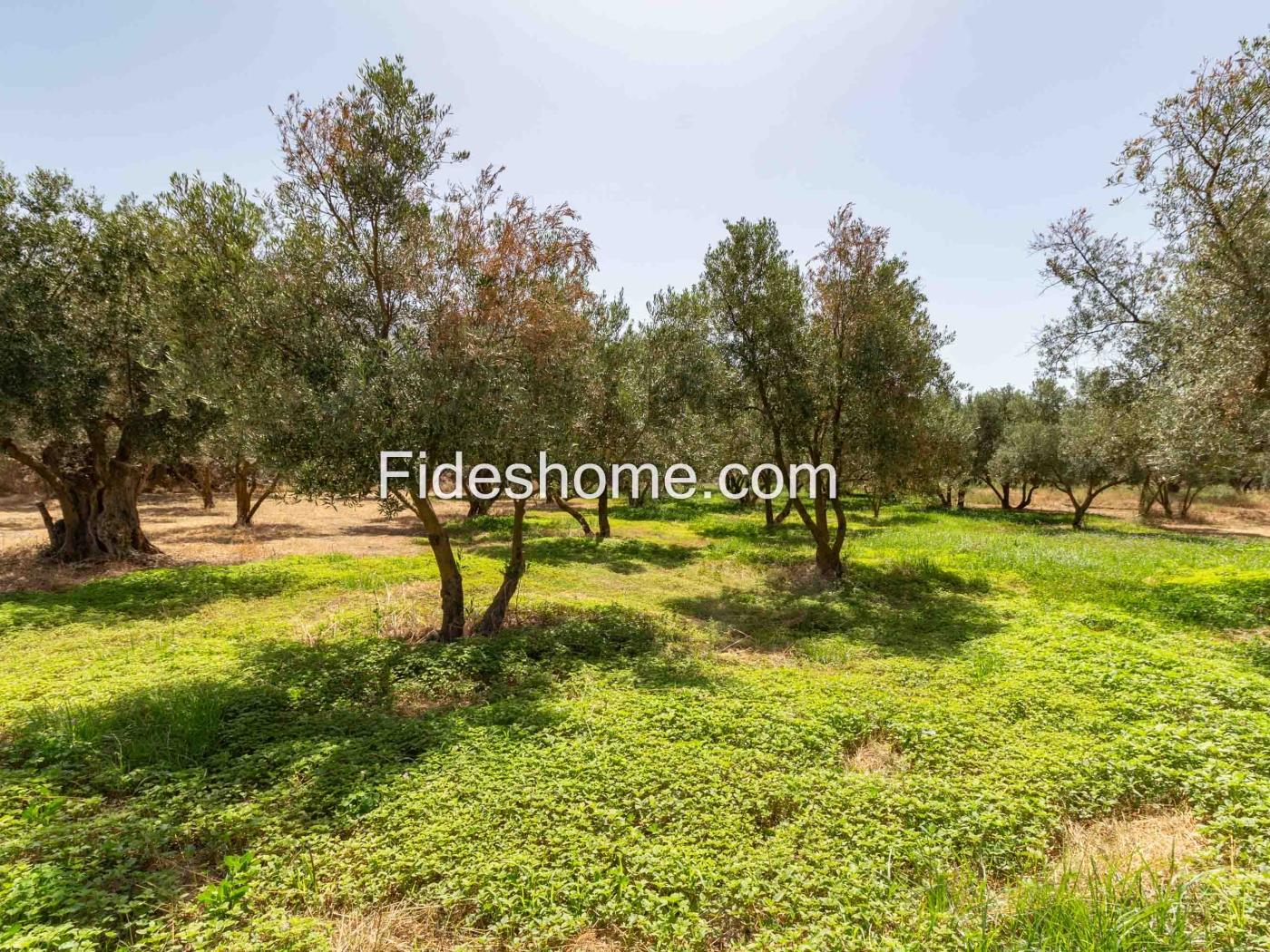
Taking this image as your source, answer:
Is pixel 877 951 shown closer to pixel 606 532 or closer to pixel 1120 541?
pixel 606 532

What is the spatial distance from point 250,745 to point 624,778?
5.23 metres

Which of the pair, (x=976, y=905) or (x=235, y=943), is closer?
(x=235, y=943)

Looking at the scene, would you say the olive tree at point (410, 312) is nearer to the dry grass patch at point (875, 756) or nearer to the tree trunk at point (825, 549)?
the dry grass patch at point (875, 756)

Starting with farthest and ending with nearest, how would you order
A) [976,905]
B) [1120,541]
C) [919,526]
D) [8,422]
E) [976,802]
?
[919,526] < [1120,541] < [8,422] < [976,802] < [976,905]

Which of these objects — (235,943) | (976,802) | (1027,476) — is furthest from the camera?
(1027,476)

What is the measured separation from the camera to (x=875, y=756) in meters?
7.13

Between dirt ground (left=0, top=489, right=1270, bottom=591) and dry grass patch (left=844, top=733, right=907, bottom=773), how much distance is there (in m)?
9.70

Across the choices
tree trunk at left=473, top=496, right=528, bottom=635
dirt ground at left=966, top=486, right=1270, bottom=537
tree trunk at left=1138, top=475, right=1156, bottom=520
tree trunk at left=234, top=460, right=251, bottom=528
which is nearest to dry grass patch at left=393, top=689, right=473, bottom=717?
tree trunk at left=473, top=496, right=528, bottom=635

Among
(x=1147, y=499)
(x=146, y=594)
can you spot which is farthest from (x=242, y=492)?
(x=1147, y=499)

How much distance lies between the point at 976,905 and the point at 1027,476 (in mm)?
48583

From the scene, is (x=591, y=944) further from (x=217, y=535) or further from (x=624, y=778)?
(x=217, y=535)

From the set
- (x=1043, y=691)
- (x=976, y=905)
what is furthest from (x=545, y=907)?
(x=1043, y=691)

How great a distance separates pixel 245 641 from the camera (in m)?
11.5

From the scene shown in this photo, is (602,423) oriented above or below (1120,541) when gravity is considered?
above
